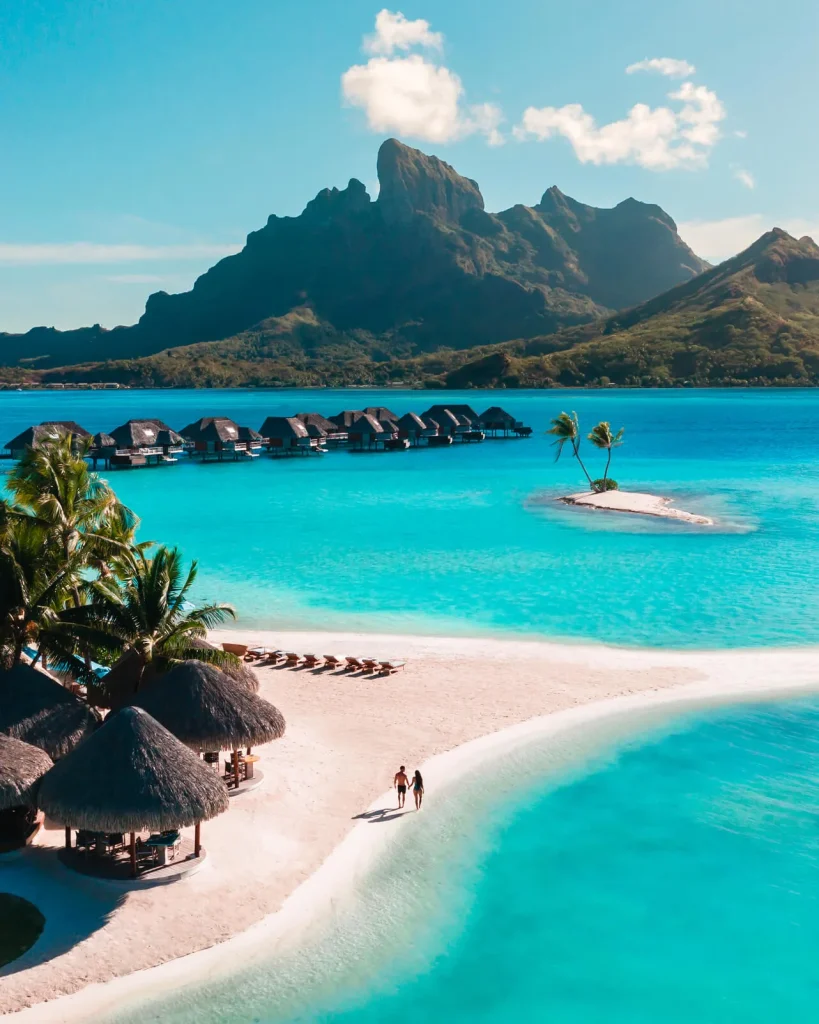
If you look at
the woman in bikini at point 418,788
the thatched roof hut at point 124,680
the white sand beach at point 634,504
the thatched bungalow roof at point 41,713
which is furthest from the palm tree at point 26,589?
the white sand beach at point 634,504

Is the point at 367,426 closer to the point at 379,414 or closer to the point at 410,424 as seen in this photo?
the point at 379,414

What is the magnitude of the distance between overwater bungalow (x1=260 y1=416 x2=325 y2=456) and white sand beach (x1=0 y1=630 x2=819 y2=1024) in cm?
6851

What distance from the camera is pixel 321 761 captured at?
19.6m

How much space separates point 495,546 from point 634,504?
15.6 metres

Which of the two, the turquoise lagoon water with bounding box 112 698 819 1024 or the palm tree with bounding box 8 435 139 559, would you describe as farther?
the palm tree with bounding box 8 435 139 559

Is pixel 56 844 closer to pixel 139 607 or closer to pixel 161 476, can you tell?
pixel 139 607

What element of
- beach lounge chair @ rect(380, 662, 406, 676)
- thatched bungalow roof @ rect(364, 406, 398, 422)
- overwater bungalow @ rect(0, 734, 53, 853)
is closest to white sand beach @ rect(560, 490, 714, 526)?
beach lounge chair @ rect(380, 662, 406, 676)

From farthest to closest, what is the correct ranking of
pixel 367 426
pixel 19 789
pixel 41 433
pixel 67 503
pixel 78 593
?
pixel 367 426
pixel 41 433
pixel 67 503
pixel 78 593
pixel 19 789

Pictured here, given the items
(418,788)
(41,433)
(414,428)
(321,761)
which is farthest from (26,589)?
(414,428)

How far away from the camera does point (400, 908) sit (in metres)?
14.7

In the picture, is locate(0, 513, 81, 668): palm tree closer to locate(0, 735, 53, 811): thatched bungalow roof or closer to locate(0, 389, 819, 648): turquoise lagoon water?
locate(0, 735, 53, 811): thatched bungalow roof

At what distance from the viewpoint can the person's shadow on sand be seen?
17234 mm

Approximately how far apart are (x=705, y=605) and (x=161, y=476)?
5447 cm

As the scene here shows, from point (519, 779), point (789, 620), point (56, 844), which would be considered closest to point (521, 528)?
point (789, 620)
